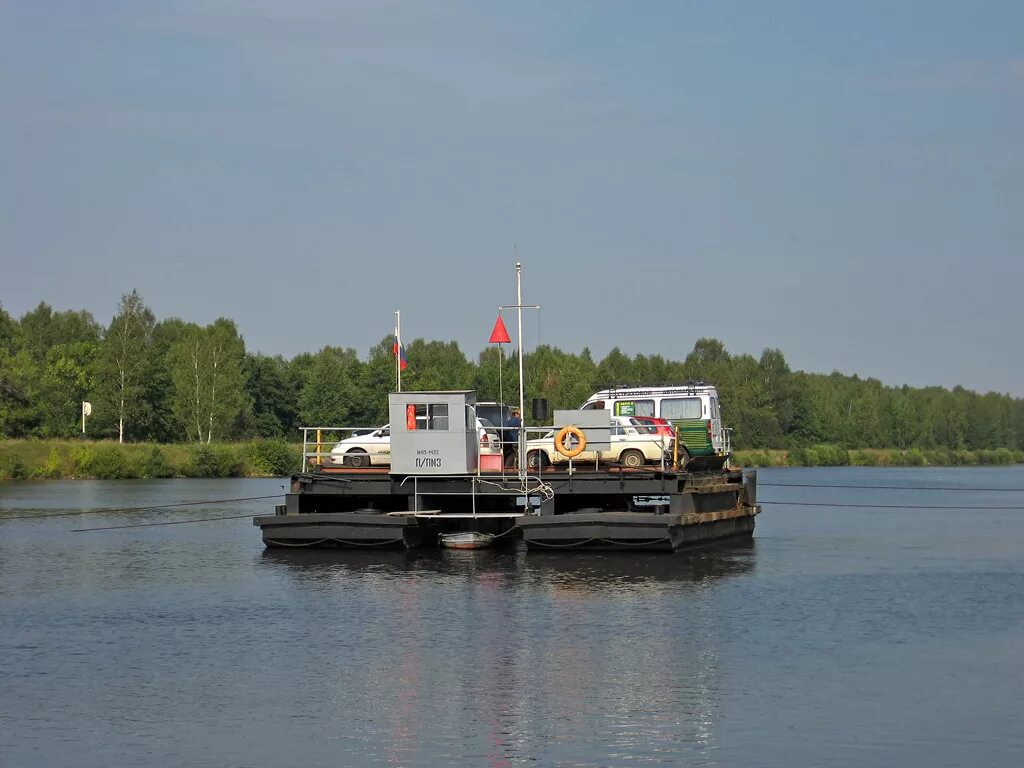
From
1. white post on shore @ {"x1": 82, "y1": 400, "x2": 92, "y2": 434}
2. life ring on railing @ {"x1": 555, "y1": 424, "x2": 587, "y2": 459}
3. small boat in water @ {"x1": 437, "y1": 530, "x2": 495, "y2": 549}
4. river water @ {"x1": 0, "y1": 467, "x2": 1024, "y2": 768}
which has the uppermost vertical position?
white post on shore @ {"x1": 82, "y1": 400, "x2": 92, "y2": 434}

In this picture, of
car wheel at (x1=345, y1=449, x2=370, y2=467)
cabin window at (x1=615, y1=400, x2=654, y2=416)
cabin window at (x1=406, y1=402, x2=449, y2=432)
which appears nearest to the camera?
cabin window at (x1=406, y1=402, x2=449, y2=432)

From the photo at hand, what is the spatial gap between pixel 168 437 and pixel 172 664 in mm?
95420

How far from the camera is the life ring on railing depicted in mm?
32031

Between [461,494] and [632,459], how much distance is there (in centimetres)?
406

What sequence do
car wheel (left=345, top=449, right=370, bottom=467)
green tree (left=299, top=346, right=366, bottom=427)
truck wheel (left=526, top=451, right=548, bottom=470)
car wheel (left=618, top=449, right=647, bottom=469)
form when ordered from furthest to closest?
green tree (left=299, top=346, right=366, bottom=427)
car wheel (left=345, top=449, right=370, bottom=467)
truck wheel (left=526, top=451, right=548, bottom=470)
car wheel (left=618, top=449, right=647, bottom=469)

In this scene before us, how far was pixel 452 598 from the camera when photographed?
26500mm

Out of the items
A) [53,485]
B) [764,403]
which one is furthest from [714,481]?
[764,403]

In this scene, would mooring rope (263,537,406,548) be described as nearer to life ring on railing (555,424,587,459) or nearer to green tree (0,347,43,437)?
life ring on railing (555,424,587,459)

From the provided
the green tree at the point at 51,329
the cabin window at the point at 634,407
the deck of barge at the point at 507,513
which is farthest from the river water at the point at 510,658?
the green tree at the point at 51,329

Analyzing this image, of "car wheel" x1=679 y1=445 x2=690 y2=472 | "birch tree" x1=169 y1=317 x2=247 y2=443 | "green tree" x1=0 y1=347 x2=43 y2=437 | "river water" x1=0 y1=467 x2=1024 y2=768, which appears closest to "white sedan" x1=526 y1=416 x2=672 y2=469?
"car wheel" x1=679 y1=445 x2=690 y2=472

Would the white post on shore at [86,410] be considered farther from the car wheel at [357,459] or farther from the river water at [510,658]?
the car wheel at [357,459]

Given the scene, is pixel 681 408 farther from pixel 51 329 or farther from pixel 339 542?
pixel 51 329

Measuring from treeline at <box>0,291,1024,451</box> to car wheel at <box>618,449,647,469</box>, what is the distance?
44.7 metres

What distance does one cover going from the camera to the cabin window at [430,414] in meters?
32.4
